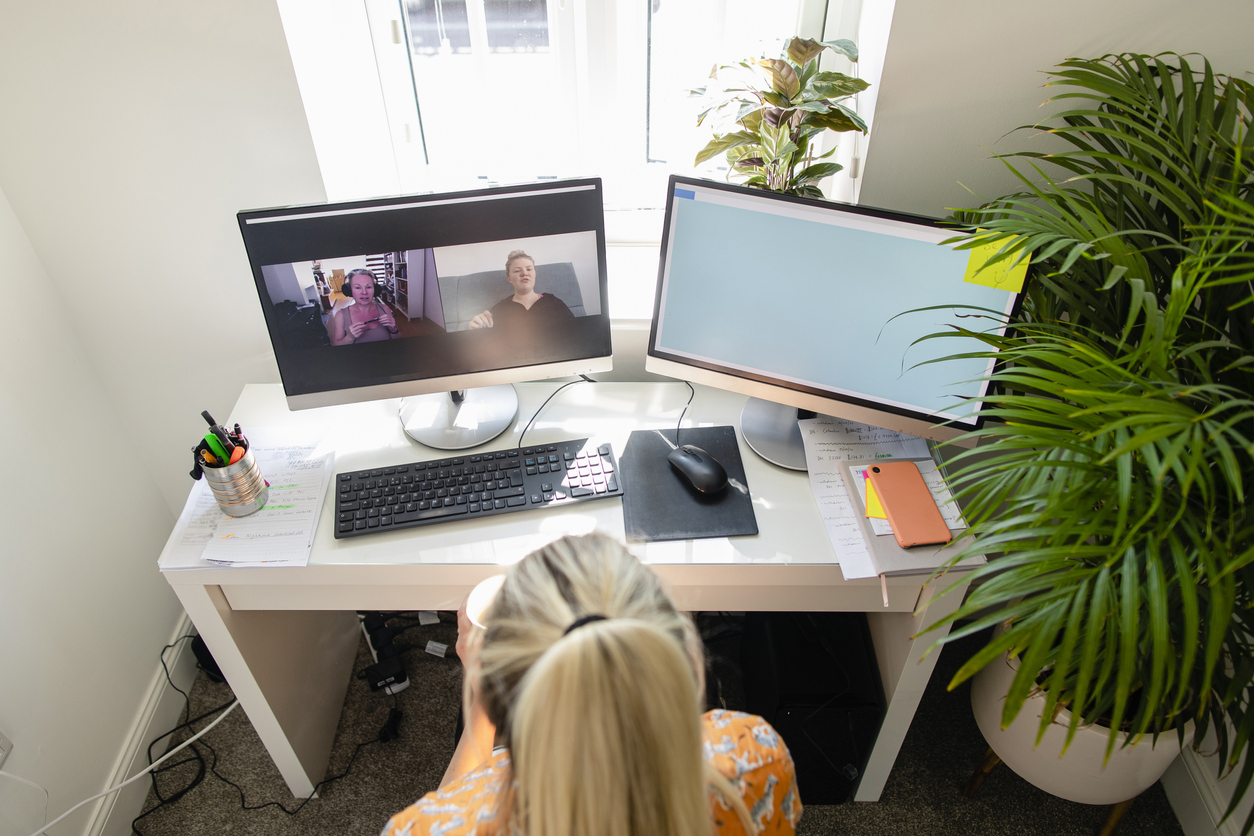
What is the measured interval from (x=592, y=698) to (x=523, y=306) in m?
0.86

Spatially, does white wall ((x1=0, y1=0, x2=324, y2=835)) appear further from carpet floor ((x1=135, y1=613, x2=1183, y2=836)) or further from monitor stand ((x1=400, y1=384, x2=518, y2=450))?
monitor stand ((x1=400, y1=384, x2=518, y2=450))

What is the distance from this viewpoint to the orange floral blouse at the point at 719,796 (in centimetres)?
85

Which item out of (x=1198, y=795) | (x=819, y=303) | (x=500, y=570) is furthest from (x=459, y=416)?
(x=1198, y=795)

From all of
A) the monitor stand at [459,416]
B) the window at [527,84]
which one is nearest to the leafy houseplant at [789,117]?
the window at [527,84]

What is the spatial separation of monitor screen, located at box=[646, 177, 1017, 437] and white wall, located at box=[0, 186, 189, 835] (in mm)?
1216

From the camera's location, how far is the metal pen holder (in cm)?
122

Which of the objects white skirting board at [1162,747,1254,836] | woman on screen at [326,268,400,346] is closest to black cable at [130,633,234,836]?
woman on screen at [326,268,400,346]

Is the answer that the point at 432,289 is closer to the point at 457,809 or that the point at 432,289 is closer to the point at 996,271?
the point at 457,809

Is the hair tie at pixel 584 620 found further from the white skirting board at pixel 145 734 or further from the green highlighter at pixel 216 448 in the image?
the white skirting board at pixel 145 734

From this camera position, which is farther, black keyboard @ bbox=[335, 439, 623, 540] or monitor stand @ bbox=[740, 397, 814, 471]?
monitor stand @ bbox=[740, 397, 814, 471]

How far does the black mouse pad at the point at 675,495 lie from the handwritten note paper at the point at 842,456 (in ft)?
0.43

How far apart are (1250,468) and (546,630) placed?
31.1 inches

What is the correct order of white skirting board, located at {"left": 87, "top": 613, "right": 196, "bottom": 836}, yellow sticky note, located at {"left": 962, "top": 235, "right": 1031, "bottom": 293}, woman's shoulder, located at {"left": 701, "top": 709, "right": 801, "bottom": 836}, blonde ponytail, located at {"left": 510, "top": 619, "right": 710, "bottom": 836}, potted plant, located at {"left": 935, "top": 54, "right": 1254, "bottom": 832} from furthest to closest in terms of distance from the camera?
white skirting board, located at {"left": 87, "top": 613, "right": 196, "bottom": 836} < yellow sticky note, located at {"left": 962, "top": 235, "right": 1031, "bottom": 293} < woman's shoulder, located at {"left": 701, "top": 709, "right": 801, "bottom": 836} < potted plant, located at {"left": 935, "top": 54, "right": 1254, "bottom": 832} < blonde ponytail, located at {"left": 510, "top": 619, "right": 710, "bottom": 836}

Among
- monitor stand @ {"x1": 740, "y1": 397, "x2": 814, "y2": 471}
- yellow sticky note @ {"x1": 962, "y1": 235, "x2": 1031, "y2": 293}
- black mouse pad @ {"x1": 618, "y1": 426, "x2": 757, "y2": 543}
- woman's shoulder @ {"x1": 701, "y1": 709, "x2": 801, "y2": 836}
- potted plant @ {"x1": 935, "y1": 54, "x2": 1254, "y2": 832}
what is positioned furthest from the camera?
monitor stand @ {"x1": 740, "y1": 397, "x2": 814, "y2": 471}
